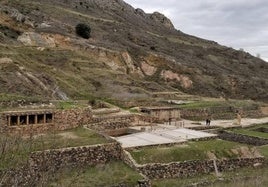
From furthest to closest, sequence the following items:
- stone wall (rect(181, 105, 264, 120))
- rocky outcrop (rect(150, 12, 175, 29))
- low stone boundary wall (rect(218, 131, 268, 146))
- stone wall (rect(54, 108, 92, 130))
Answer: rocky outcrop (rect(150, 12, 175, 29)) < stone wall (rect(181, 105, 264, 120)) < low stone boundary wall (rect(218, 131, 268, 146)) < stone wall (rect(54, 108, 92, 130))

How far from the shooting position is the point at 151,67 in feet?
190

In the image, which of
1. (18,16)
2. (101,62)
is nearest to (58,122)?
(101,62)

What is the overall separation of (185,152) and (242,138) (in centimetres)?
959

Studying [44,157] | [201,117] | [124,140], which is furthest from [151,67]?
[44,157]

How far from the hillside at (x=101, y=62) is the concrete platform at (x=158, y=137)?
633 cm

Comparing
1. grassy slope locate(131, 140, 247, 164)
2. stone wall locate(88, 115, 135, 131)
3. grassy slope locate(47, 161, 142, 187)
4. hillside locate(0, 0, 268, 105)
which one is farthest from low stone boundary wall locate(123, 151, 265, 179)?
hillside locate(0, 0, 268, 105)

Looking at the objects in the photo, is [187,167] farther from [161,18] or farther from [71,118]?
[161,18]

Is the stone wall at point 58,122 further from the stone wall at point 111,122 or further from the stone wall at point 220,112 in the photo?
the stone wall at point 220,112

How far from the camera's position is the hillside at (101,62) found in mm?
37125

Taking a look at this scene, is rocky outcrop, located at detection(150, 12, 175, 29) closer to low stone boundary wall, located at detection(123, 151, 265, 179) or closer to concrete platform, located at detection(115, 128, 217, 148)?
concrete platform, located at detection(115, 128, 217, 148)

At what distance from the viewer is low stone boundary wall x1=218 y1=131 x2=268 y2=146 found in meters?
31.0

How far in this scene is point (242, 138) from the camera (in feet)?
105

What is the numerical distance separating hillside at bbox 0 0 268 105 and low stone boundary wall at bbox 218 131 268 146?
9.29 meters

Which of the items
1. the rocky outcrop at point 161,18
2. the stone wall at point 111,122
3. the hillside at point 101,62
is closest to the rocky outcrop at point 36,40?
the hillside at point 101,62
